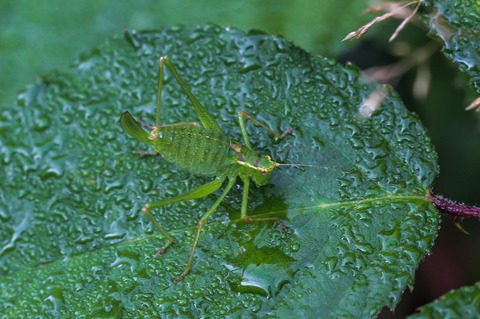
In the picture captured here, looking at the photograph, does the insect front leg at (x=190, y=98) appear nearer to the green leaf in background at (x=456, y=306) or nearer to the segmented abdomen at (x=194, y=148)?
the segmented abdomen at (x=194, y=148)

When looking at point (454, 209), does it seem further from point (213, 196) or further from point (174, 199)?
point (174, 199)

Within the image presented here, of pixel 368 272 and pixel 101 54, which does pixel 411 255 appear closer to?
pixel 368 272

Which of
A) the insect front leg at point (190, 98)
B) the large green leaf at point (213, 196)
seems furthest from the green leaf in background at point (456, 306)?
the insect front leg at point (190, 98)

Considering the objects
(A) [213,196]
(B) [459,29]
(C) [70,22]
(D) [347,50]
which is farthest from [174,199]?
(C) [70,22]

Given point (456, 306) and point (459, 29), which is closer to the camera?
point (456, 306)

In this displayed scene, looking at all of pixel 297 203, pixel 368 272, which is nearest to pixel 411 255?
pixel 368 272
